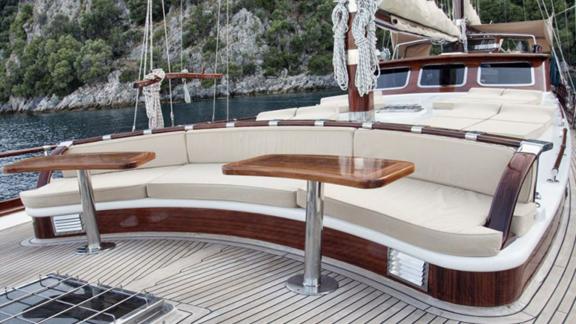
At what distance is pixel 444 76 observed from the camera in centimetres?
625

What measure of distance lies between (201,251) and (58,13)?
80166 millimetres

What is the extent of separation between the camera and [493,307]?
6.81 ft

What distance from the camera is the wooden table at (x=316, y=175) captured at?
6.06 feet

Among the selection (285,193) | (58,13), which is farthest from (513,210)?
(58,13)

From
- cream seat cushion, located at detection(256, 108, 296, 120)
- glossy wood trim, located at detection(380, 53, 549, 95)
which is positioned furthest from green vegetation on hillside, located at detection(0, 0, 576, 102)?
cream seat cushion, located at detection(256, 108, 296, 120)

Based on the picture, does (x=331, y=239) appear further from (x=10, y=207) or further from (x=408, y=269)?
(x=10, y=207)

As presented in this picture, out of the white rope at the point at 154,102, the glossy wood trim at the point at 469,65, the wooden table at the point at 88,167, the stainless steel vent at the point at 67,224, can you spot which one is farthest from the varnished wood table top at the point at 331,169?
the glossy wood trim at the point at 469,65

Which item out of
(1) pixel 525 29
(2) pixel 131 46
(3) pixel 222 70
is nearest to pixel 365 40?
(1) pixel 525 29

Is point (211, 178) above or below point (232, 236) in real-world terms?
above

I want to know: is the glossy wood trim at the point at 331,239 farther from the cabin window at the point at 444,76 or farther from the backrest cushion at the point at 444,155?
the cabin window at the point at 444,76

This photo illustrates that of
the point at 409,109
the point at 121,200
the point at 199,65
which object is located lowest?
the point at 121,200

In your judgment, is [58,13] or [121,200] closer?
[121,200]

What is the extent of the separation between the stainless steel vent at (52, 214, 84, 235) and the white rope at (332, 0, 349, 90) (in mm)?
2247

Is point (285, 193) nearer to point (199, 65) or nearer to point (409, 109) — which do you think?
point (409, 109)
